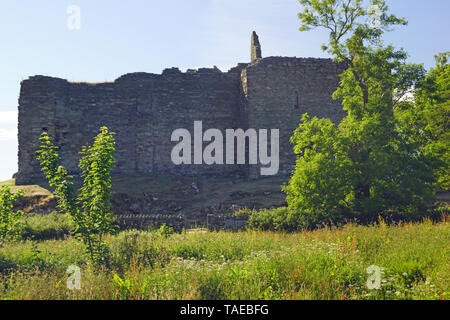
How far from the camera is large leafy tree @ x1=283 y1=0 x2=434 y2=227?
36.2 ft

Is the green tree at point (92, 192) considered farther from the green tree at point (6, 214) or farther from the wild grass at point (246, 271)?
the green tree at point (6, 214)

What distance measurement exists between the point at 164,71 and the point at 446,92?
52.8 feet

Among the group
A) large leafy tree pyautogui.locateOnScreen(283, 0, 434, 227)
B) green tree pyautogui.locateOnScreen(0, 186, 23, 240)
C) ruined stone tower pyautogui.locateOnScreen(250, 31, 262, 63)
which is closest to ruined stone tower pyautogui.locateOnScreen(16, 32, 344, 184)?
ruined stone tower pyautogui.locateOnScreen(250, 31, 262, 63)

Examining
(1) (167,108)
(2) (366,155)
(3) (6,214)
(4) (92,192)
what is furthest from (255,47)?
(4) (92,192)

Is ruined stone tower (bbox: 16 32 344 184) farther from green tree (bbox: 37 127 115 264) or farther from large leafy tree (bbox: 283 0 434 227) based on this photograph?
green tree (bbox: 37 127 115 264)

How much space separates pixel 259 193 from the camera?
16594 millimetres

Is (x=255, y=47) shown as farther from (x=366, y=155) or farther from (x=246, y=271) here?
(x=246, y=271)

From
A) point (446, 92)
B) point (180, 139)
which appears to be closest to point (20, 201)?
point (180, 139)

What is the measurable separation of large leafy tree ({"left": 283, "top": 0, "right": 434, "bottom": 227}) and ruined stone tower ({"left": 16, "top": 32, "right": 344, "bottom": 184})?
7.55 meters

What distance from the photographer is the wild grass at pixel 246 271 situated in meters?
4.89

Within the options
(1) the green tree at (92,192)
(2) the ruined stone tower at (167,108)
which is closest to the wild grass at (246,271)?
(1) the green tree at (92,192)

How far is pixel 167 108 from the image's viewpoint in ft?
70.0

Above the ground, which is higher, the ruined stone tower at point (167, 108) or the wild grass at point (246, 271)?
the ruined stone tower at point (167, 108)

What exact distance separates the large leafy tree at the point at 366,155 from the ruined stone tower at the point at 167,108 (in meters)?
7.55
